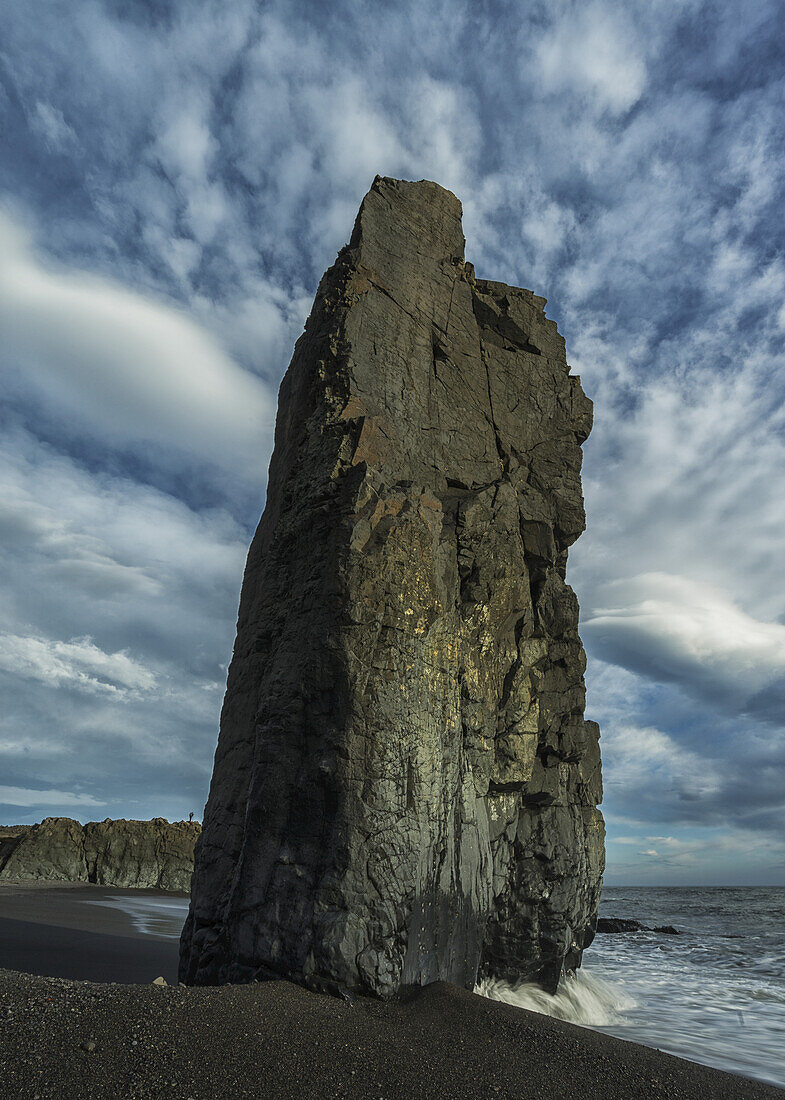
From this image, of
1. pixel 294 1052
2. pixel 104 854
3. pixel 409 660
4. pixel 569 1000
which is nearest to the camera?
pixel 294 1052

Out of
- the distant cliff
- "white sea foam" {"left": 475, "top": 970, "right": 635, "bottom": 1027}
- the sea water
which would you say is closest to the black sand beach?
the sea water

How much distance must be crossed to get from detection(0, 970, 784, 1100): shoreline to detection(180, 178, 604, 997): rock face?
0.99m

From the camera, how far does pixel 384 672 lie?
25.7 ft

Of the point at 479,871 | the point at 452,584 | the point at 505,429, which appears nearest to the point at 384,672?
the point at 452,584

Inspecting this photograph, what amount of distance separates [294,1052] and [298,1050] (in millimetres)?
57

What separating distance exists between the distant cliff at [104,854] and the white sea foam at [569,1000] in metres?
27.4

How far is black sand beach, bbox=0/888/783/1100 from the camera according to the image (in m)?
4.41

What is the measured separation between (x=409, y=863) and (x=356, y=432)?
556 cm

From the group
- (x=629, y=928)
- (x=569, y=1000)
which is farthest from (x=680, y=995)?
(x=629, y=928)

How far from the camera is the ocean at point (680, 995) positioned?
923 cm

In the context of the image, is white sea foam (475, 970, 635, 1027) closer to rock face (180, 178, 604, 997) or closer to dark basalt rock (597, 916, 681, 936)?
rock face (180, 178, 604, 997)

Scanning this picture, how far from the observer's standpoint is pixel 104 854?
109 ft

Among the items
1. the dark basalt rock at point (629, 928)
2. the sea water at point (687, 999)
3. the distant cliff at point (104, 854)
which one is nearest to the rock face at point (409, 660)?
the sea water at point (687, 999)

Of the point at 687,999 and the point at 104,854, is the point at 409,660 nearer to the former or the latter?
the point at 687,999
